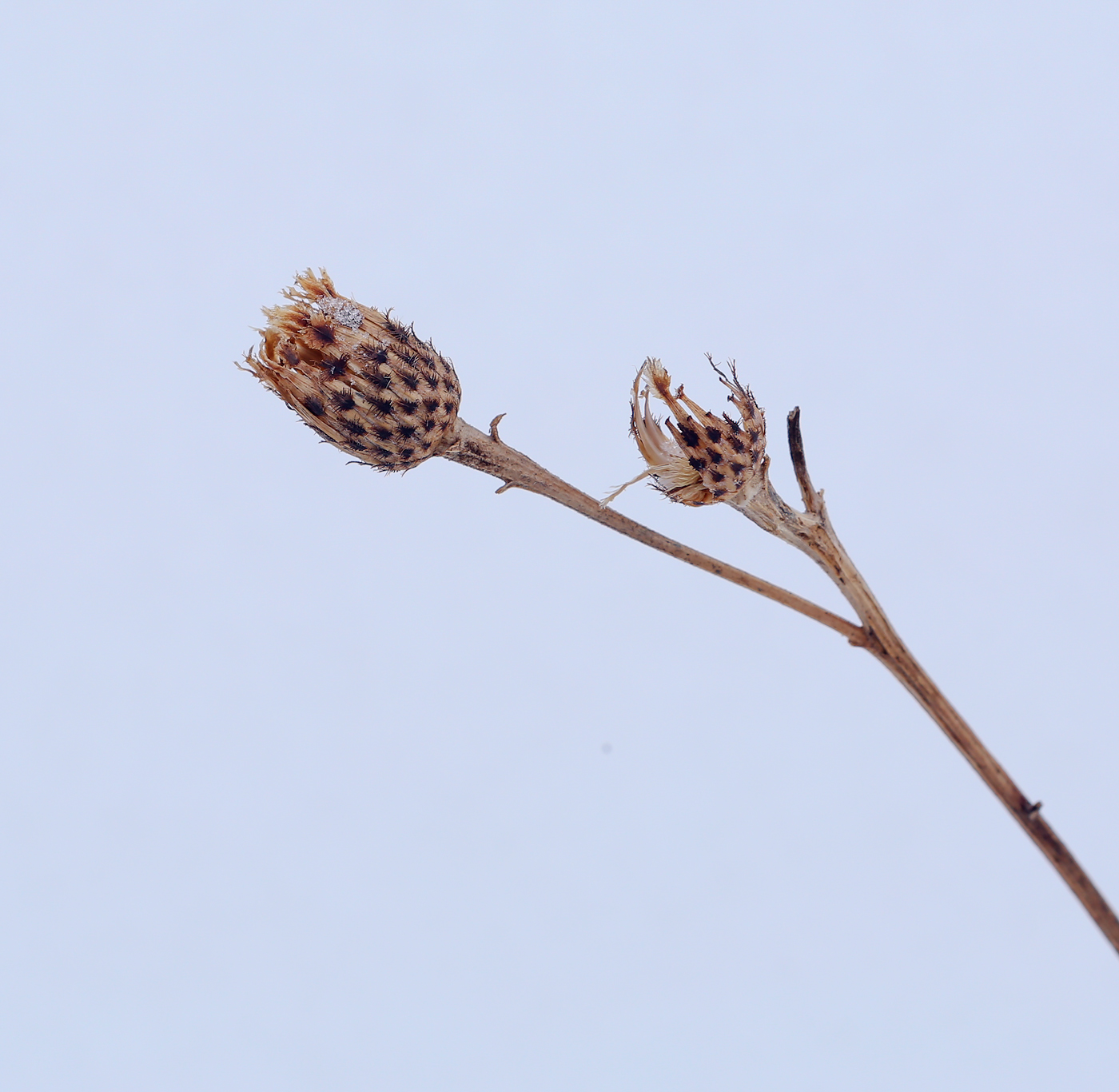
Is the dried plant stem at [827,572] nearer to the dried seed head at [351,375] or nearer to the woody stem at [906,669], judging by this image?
the woody stem at [906,669]

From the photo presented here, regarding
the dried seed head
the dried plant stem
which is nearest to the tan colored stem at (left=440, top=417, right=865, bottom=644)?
the dried plant stem

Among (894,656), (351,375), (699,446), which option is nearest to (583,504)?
(699,446)

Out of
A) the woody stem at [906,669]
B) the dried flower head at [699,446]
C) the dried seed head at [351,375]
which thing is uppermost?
the dried seed head at [351,375]

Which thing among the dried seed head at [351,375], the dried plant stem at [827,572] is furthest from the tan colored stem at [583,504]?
the dried seed head at [351,375]

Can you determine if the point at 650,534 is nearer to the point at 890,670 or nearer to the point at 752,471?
the point at 752,471

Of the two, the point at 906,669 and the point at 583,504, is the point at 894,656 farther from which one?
the point at 583,504

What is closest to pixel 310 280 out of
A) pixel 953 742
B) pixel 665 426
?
pixel 665 426
